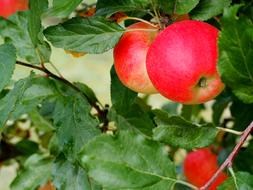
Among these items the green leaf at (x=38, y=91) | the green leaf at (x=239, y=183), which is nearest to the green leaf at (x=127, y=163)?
the green leaf at (x=239, y=183)

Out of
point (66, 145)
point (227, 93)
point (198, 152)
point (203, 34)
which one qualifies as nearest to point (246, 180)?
point (203, 34)

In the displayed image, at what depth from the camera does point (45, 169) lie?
2004mm

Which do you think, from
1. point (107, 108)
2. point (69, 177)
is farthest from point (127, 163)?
point (107, 108)

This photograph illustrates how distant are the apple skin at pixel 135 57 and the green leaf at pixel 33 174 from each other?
61 centimetres

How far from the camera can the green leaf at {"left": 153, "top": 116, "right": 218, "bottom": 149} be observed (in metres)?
1.29

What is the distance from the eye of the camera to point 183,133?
1314mm

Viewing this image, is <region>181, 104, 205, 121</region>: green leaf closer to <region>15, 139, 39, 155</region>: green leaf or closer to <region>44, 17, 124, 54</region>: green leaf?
<region>15, 139, 39, 155</region>: green leaf

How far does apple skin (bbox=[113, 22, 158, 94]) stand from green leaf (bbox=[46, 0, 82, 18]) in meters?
0.16

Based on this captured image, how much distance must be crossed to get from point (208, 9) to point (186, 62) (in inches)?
10.1

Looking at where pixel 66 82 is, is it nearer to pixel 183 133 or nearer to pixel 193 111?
pixel 183 133

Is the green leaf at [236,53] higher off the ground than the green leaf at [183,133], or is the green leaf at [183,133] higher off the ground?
the green leaf at [236,53]

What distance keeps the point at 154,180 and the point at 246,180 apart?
0.61ft

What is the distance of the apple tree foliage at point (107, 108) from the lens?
118cm

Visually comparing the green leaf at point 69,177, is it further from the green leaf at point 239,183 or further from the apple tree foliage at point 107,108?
the green leaf at point 239,183
